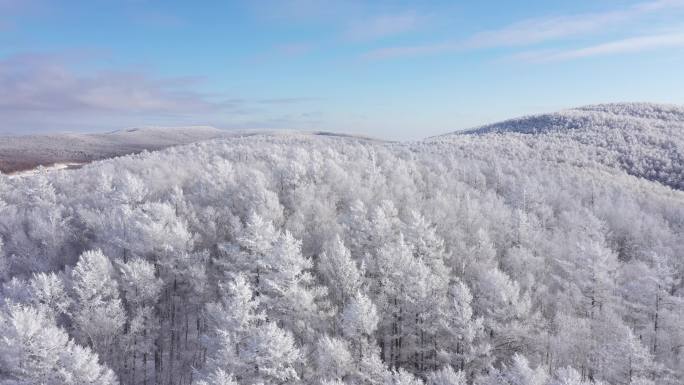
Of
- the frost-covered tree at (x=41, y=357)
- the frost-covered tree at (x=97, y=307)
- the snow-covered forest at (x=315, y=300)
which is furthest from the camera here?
the frost-covered tree at (x=97, y=307)

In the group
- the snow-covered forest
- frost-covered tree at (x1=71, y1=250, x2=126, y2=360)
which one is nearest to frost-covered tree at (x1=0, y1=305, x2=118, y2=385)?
the snow-covered forest

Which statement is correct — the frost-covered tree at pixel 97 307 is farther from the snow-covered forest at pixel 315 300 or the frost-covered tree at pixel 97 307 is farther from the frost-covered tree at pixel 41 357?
the frost-covered tree at pixel 41 357

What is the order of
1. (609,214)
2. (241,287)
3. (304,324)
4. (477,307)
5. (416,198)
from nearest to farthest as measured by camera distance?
(241,287)
(304,324)
(477,307)
(416,198)
(609,214)

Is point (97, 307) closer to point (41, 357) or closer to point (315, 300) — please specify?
point (41, 357)

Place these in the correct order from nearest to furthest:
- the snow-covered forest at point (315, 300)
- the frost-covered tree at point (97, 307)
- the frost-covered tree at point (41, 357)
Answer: the frost-covered tree at point (41, 357) < the snow-covered forest at point (315, 300) < the frost-covered tree at point (97, 307)

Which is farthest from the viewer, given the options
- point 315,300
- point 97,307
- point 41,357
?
point 315,300

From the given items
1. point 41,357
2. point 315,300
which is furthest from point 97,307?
point 315,300

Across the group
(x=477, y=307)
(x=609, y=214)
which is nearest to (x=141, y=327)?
(x=477, y=307)

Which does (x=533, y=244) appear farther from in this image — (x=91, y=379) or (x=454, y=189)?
(x=91, y=379)

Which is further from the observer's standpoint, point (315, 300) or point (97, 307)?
point (315, 300)

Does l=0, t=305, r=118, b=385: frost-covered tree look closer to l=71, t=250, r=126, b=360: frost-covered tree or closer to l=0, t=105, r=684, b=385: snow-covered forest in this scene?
l=0, t=105, r=684, b=385: snow-covered forest

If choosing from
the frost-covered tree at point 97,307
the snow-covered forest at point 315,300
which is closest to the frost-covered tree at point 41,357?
the snow-covered forest at point 315,300
